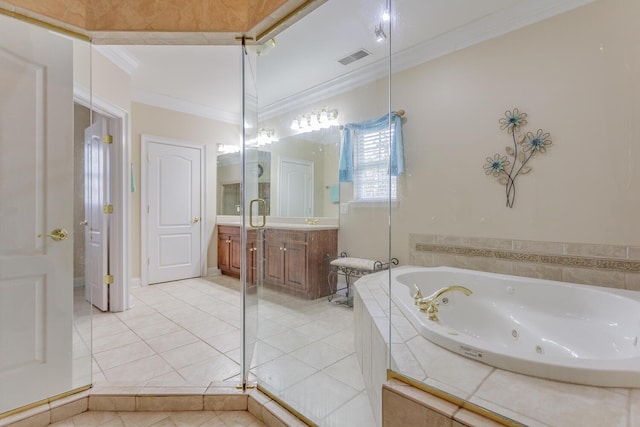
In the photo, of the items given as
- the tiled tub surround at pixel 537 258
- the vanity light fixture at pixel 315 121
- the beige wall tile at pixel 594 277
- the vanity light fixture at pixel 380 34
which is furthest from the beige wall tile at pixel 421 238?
the vanity light fixture at pixel 380 34

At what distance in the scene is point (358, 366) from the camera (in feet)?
6.29

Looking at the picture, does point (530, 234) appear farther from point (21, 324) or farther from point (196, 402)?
point (21, 324)

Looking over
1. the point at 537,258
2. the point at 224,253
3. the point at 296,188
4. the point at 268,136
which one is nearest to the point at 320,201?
the point at 296,188

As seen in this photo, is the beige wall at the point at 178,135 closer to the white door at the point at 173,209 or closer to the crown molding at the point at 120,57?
the white door at the point at 173,209

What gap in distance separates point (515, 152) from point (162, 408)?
2877 millimetres

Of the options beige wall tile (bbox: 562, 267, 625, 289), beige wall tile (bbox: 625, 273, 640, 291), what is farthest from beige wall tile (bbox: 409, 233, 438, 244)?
beige wall tile (bbox: 625, 273, 640, 291)

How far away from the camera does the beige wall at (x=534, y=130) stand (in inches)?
72.4

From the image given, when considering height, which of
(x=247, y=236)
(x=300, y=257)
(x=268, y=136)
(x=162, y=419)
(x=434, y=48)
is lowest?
(x=162, y=419)

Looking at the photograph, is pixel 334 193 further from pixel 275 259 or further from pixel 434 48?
pixel 434 48

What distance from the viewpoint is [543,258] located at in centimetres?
214

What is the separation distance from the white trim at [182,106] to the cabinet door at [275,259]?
162 centimetres

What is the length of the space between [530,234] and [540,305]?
53 cm

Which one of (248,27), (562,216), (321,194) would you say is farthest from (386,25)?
(562,216)

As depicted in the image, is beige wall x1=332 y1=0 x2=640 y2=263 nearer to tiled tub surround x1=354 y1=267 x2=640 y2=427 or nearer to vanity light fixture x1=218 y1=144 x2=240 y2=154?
tiled tub surround x1=354 y1=267 x2=640 y2=427
